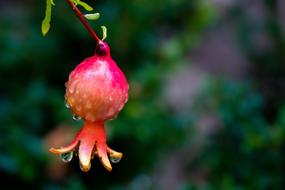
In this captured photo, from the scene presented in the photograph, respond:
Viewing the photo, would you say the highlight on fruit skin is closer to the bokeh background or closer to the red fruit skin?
the red fruit skin

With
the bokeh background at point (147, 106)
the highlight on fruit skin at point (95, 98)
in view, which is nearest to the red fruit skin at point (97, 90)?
the highlight on fruit skin at point (95, 98)

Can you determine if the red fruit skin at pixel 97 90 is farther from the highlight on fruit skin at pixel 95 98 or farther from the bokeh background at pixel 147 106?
the bokeh background at pixel 147 106

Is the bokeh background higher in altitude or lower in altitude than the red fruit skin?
lower

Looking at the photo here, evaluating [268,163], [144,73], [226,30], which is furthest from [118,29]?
[226,30]

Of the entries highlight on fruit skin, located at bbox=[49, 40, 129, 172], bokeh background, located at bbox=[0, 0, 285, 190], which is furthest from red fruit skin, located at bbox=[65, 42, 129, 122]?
bokeh background, located at bbox=[0, 0, 285, 190]

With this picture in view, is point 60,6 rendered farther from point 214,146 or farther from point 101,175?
point 214,146
